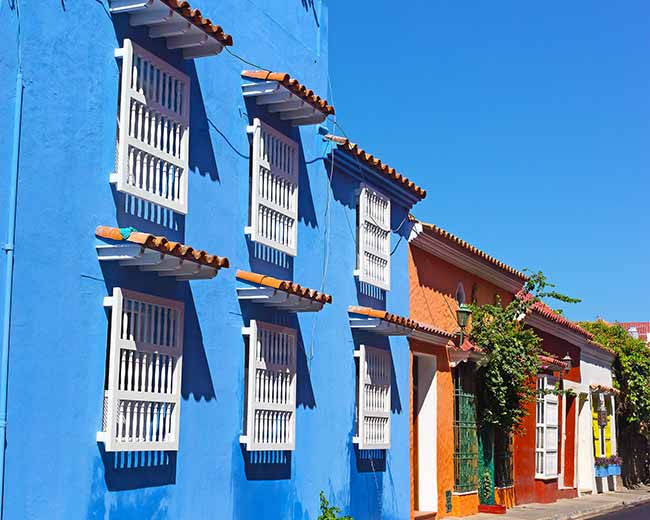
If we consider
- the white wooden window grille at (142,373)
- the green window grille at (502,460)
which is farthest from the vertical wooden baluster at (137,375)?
the green window grille at (502,460)

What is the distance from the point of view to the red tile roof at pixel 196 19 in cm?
894

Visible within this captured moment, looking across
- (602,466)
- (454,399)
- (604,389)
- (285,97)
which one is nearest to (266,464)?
(285,97)

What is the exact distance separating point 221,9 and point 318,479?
5734 millimetres

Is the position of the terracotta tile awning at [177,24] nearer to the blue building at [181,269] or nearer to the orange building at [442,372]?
the blue building at [181,269]

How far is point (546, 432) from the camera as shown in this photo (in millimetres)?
23312

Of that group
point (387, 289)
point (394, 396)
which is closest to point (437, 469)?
point (394, 396)

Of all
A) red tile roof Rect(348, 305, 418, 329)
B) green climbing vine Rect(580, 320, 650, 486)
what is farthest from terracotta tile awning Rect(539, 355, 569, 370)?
red tile roof Rect(348, 305, 418, 329)

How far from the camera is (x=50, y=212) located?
8.00 metres

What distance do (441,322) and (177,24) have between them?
9501 mm

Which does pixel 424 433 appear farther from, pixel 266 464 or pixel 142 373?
pixel 142 373

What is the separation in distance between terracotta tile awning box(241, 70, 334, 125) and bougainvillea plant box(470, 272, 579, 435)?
756 cm

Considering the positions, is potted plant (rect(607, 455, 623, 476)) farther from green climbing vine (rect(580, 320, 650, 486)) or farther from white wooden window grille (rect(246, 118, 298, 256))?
white wooden window grille (rect(246, 118, 298, 256))

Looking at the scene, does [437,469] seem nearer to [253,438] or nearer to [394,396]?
[394,396]

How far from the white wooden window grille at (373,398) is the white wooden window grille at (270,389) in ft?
7.16
